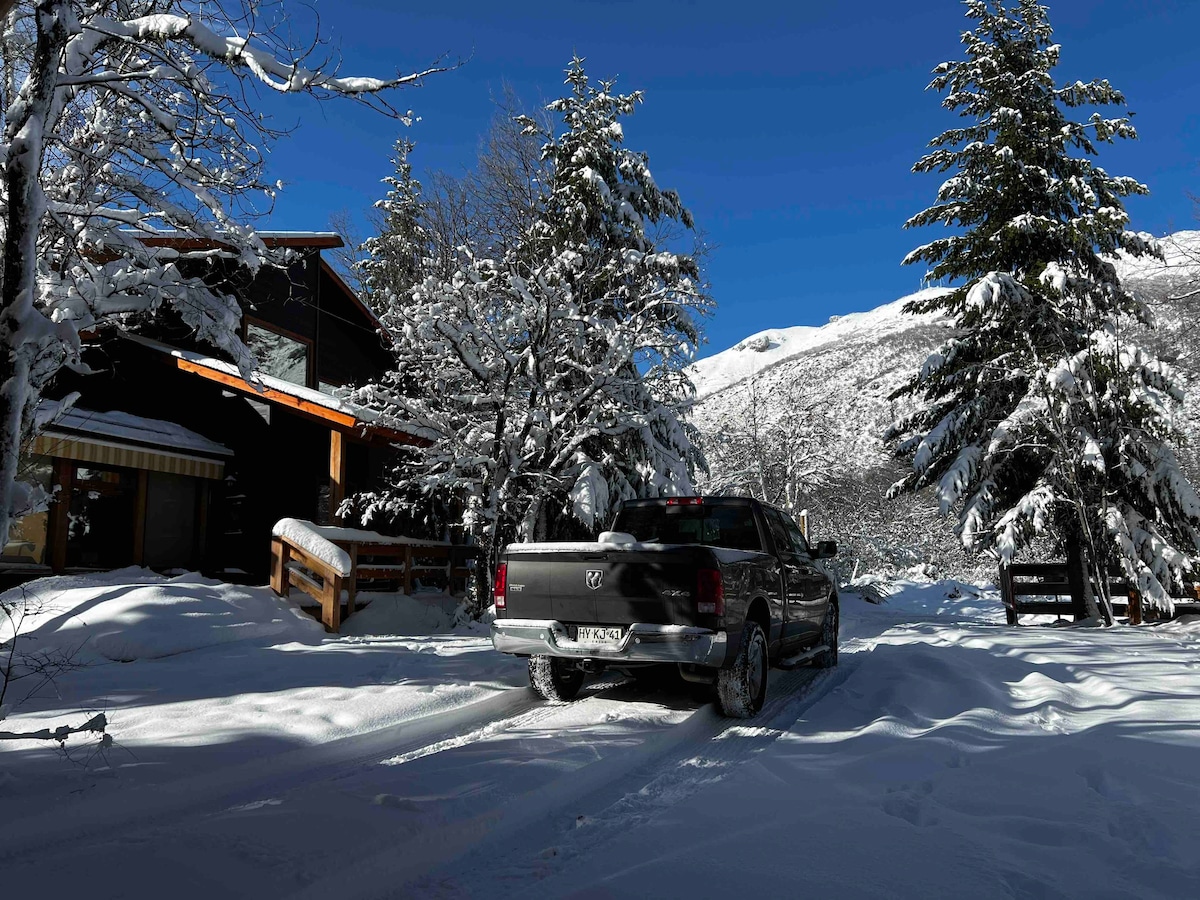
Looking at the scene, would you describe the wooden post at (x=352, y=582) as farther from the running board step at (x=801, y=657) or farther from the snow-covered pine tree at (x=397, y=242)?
the snow-covered pine tree at (x=397, y=242)

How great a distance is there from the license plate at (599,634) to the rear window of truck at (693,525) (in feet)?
6.08

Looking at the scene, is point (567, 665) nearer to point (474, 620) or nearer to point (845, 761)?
point (845, 761)

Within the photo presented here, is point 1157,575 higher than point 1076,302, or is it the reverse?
point 1076,302

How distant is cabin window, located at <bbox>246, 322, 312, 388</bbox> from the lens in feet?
56.5

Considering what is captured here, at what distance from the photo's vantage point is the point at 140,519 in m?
14.7

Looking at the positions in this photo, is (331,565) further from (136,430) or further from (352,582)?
(136,430)

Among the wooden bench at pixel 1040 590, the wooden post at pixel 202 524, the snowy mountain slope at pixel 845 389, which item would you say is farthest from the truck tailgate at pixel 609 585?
the snowy mountain slope at pixel 845 389

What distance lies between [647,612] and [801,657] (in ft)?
9.01

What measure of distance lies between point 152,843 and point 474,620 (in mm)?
8343

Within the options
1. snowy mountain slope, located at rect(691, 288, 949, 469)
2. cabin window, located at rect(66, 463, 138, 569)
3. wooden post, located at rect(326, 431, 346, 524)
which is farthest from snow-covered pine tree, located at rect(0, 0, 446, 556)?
snowy mountain slope, located at rect(691, 288, 949, 469)

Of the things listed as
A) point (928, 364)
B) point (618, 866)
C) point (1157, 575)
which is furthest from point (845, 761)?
point (928, 364)

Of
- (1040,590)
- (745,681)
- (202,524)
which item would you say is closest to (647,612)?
(745,681)

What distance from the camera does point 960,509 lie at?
18297 millimetres

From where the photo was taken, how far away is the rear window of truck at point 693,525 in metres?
7.78
